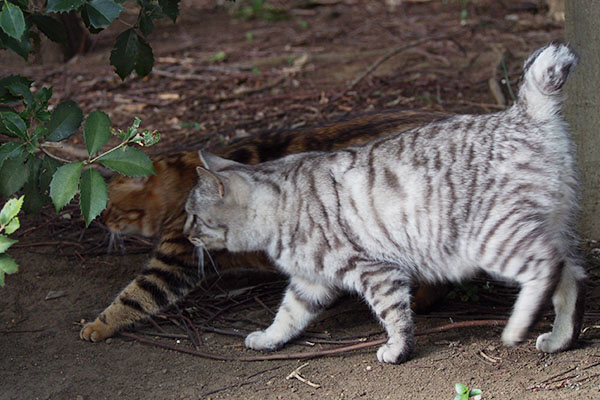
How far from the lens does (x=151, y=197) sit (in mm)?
4781

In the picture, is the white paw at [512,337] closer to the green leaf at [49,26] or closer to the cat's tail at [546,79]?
the cat's tail at [546,79]

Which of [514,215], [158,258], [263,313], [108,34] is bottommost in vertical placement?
[263,313]

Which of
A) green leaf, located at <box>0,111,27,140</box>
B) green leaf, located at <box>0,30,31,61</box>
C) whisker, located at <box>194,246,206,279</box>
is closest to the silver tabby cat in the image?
whisker, located at <box>194,246,206,279</box>

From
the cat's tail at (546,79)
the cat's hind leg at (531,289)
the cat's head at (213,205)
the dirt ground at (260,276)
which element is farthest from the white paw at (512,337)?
the cat's head at (213,205)

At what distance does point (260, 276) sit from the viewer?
5066 mm

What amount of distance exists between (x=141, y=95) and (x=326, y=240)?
15.9 feet

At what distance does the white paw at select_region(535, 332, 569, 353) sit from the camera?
3.47m

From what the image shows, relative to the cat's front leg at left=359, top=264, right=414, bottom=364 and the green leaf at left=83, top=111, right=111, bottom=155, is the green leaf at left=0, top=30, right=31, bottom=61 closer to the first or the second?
the green leaf at left=83, top=111, right=111, bottom=155

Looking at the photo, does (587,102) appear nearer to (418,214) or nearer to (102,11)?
(418,214)

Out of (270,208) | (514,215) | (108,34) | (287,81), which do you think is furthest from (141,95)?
(514,215)

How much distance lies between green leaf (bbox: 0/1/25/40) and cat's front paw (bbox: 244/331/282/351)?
2.04 meters

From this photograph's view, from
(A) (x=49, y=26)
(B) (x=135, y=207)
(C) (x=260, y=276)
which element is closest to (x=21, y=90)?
(A) (x=49, y=26)

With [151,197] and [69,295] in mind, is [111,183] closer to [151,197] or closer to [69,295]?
[151,197]

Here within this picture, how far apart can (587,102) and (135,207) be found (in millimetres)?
3023
